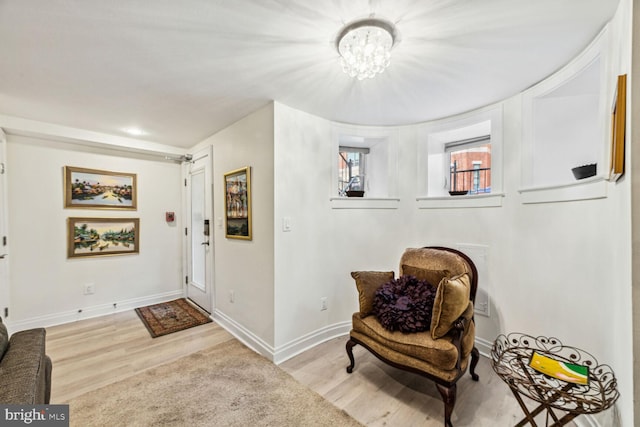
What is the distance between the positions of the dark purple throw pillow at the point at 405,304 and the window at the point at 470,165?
1.23m

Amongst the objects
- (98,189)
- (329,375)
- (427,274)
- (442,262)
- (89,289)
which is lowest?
(329,375)

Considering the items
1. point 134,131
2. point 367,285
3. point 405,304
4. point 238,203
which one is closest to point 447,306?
point 405,304

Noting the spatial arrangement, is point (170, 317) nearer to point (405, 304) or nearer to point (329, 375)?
point (329, 375)

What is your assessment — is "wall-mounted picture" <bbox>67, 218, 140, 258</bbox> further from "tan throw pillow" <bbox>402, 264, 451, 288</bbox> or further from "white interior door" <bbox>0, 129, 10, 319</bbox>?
"tan throw pillow" <bbox>402, 264, 451, 288</bbox>

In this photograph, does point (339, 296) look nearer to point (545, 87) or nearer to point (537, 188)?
point (537, 188)

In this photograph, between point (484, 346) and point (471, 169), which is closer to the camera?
point (484, 346)

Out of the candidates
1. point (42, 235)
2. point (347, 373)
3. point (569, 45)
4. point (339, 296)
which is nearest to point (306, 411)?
point (347, 373)

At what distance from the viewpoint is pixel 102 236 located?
11.1 ft

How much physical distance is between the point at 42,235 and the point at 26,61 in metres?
2.20

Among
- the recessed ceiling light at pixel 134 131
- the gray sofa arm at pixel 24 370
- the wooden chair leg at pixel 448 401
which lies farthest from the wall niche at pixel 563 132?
the recessed ceiling light at pixel 134 131

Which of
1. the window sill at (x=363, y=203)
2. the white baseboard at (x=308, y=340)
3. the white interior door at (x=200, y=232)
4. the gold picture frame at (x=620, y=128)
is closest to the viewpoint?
the gold picture frame at (x=620, y=128)

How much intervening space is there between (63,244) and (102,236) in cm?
37

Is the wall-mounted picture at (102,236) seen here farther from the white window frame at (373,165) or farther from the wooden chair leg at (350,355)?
the wooden chair leg at (350,355)

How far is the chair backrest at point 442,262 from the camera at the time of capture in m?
2.09
